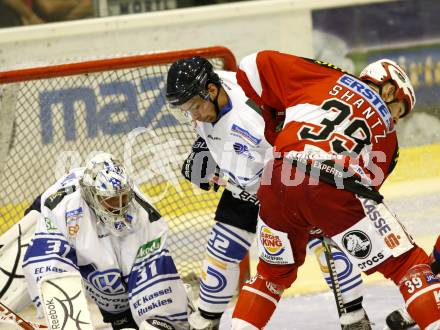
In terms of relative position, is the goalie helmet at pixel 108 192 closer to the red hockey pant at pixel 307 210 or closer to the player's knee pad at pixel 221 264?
the player's knee pad at pixel 221 264

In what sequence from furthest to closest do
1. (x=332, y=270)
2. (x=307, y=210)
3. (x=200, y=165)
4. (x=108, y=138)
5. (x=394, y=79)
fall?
(x=108, y=138) → (x=200, y=165) → (x=332, y=270) → (x=394, y=79) → (x=307, y=210)

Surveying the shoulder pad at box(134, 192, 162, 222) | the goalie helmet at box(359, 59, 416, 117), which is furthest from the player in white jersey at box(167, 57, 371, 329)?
the goalie helmet at box(359, 59, 416, 117)

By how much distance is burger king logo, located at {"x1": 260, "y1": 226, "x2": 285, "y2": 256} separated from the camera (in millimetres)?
3214

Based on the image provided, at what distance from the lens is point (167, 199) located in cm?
524

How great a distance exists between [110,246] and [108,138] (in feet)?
5.05

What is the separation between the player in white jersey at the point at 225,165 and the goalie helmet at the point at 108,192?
35 cm

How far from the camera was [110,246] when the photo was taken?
3.87 meters

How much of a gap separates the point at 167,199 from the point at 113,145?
1.33ft

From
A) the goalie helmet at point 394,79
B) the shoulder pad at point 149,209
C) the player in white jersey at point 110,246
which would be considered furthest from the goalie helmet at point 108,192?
the goalie helmet at point 394,79

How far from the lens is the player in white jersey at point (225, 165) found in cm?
370

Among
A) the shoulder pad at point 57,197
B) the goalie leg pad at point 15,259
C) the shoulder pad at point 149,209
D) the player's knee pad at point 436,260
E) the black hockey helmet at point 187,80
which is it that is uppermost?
the black hockey helmet at point 187,80

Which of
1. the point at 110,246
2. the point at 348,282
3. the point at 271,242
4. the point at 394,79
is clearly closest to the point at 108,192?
the point at 110,246

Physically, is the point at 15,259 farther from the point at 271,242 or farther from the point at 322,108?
the point at 322,108

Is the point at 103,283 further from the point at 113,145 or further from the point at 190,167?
the point at 113,145
